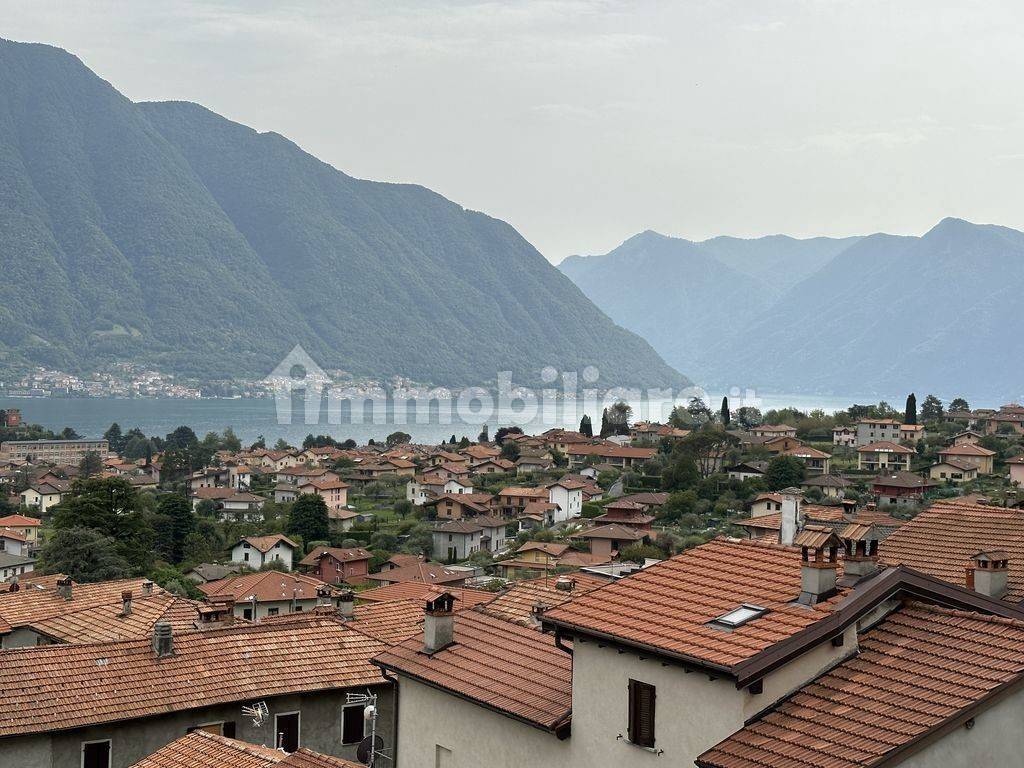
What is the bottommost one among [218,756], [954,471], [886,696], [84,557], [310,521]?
[310,521]

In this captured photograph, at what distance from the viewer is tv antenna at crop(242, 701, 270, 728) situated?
1259 centimetres

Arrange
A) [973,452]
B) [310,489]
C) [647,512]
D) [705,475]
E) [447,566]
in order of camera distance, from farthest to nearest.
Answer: [310,489], [705,475], [973,452], [647,512], [447,566]

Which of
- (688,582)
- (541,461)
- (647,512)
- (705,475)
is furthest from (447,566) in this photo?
(688,582)

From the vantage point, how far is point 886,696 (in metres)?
6.97

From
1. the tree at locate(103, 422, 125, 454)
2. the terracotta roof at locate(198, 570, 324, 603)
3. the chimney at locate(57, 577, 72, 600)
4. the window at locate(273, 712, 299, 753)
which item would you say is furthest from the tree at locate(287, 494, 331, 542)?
the tree at locate(103, 422, 125, 454)

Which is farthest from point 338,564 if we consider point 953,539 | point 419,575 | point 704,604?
point 704,604

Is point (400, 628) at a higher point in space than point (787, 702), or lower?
lower

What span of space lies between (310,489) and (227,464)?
23413 millimetres

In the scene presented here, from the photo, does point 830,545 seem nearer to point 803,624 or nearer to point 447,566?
point 803,624

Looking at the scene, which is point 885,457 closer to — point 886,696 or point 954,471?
point 954,471

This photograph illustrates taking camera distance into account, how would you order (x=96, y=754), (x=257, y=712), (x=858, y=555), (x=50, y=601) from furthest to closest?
(x=50, y=601) → (x=257, y=712) → (x=96, y=754) → (x=858, y=555)

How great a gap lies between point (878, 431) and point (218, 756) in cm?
7748

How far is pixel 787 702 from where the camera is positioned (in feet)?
23.5

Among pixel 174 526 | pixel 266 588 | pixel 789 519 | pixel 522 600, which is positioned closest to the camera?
pixel 789 519
